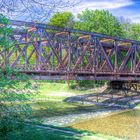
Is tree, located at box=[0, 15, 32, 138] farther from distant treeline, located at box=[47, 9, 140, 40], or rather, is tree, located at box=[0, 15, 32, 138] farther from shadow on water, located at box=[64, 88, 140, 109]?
distant treeline, located at box=[47, 9, 140, 40]

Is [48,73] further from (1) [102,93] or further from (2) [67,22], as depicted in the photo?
(2) [67,22]

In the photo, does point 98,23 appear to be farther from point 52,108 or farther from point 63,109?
point 52,108

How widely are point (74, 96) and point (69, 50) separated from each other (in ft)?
22.9

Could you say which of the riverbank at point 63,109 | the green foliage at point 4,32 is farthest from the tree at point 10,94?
the riverbank at point 63,109

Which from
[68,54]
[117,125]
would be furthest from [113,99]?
[117,125]

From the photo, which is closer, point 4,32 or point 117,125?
point 4,32

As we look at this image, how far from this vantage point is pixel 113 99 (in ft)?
135

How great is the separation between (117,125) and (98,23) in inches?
1425

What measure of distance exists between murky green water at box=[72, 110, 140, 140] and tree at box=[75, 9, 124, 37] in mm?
29635

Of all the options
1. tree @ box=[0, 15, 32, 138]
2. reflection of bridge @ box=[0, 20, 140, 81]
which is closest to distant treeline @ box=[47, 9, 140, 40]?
reflection of bridge @ box=[0, 20, 140, 81]

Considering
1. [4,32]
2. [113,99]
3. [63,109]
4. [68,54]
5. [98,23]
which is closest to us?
[4,32]

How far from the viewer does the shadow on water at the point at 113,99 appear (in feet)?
126

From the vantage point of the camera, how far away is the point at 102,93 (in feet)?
146

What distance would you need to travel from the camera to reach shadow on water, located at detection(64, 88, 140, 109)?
3841cm
